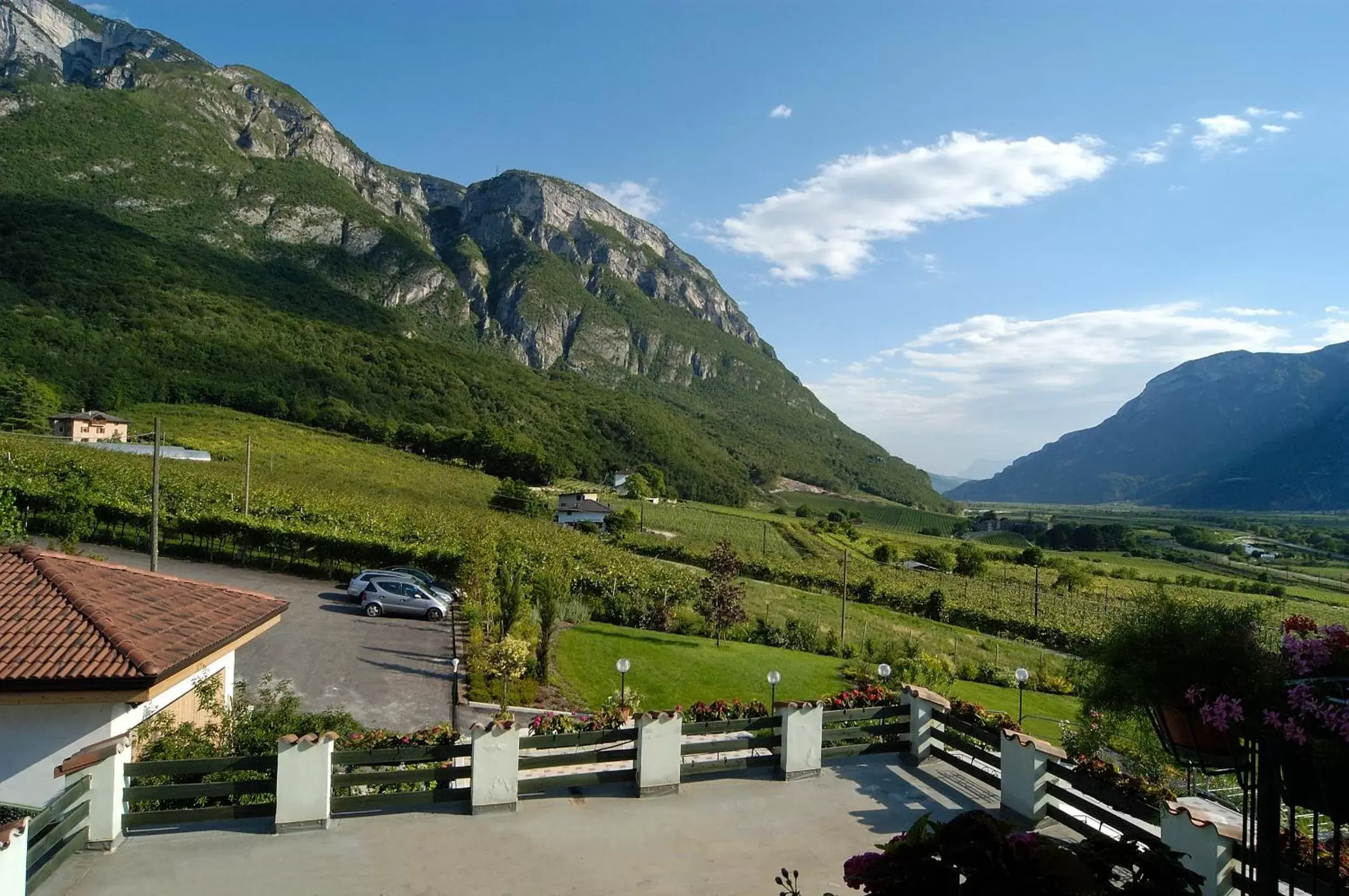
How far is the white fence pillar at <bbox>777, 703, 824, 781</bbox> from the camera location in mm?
7832

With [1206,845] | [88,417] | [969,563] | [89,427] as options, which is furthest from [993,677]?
[89,427]

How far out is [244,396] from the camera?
7375cm

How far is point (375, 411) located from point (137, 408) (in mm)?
26521

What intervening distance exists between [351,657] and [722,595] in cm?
1087

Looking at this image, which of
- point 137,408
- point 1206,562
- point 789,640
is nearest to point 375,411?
point 137,408

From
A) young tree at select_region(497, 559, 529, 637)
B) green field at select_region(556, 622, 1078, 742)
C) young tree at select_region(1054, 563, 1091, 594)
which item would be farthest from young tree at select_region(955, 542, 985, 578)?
young tree at select_region(497, 559, 529, 637)

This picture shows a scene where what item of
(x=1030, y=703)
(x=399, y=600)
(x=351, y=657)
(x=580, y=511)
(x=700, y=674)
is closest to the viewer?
(x=351, y=657)

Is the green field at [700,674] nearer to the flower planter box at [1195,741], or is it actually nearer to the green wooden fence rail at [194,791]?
the green wooden fence rail at [194,791]

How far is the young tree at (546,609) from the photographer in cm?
1762

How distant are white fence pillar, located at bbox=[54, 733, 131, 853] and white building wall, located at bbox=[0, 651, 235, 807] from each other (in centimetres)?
92

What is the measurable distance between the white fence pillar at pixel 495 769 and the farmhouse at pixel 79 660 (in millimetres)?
2980

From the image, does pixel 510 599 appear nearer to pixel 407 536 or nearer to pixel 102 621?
pixel 102 621

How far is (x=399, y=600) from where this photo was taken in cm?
2155

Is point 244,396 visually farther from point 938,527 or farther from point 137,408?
point 938,527
